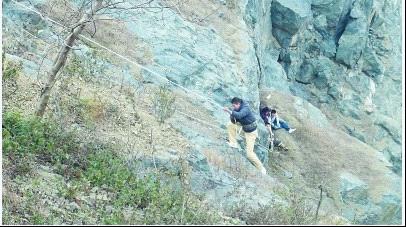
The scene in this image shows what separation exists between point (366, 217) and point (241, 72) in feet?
19.2

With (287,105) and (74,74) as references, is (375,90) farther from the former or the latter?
(74,74)

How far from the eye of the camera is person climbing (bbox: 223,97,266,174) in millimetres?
12336

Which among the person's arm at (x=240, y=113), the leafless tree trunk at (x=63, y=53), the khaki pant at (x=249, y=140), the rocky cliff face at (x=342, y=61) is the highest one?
the leafless tree trunk at (x=63, y=53)

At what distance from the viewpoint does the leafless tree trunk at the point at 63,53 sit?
9258mm

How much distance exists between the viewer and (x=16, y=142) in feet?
26.8

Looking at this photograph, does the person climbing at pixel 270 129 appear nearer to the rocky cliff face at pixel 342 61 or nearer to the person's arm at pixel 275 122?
the person's arm at pixel 275 122

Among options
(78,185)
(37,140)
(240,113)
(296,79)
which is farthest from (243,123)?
(296,79)

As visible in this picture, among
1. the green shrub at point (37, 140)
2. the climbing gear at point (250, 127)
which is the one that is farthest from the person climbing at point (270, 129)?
the green shrub at point (37, 140)

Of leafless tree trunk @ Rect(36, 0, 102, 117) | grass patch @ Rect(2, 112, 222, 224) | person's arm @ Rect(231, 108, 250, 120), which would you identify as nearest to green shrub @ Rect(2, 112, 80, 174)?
grass patch @ Rect(2, 112, 222, 224)

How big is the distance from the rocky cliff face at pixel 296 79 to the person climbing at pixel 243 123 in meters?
0.34

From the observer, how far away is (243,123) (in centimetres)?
1260

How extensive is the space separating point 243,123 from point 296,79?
18.4 meters

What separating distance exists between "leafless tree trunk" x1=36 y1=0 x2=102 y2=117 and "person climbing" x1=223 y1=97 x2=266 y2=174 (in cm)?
394

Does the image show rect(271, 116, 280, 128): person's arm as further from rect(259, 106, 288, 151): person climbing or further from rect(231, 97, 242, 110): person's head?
rect(231, 97, 242, 110): person's head
